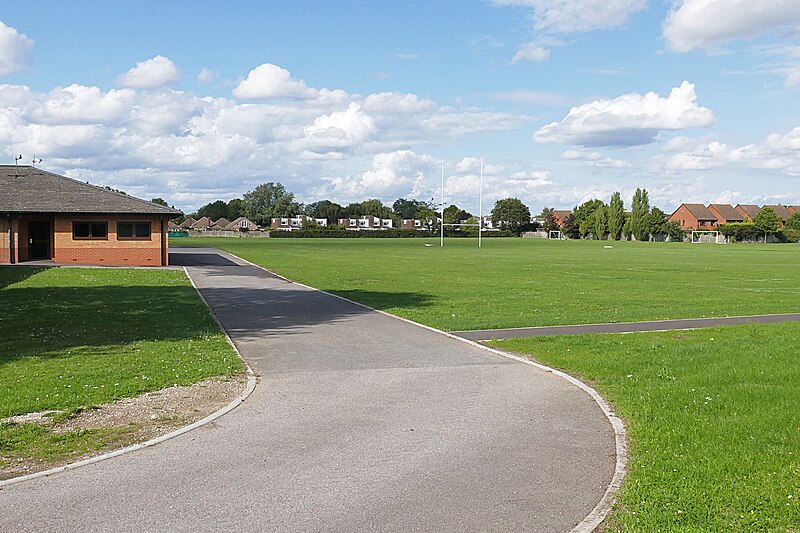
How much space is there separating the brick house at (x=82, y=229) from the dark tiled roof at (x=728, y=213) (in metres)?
153

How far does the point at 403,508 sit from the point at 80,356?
8.35 m

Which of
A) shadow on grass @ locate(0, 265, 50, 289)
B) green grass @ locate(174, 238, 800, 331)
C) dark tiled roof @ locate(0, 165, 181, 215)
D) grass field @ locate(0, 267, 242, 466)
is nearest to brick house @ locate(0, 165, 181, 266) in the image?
dark tiled roof @ locate(0, 165, 181, 215)

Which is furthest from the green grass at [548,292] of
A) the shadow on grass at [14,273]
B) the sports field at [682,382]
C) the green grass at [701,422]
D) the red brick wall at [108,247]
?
the shadow on grass at [14,273]

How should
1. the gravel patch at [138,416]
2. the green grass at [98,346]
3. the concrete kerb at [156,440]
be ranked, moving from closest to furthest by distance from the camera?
the concrete kerb at [156,440]
the gravel patch at [138,416]
the green grass at [98,346]

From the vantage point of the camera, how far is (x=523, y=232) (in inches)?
6693

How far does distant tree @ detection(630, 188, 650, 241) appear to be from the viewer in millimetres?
145125

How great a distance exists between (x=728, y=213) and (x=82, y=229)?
6246 inches

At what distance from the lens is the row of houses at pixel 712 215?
551ft

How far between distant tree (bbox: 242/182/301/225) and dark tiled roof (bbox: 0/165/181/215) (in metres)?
144

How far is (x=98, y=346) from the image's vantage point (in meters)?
13.5

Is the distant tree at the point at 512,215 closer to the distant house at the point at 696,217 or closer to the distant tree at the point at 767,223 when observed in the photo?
the distant house at the point at 696,217

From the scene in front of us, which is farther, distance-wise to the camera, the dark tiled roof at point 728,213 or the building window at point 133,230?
the dark tiled roof at point 728,213

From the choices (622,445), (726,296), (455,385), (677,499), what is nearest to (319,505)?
(677,499)

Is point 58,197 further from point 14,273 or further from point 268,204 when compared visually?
point 268,204
